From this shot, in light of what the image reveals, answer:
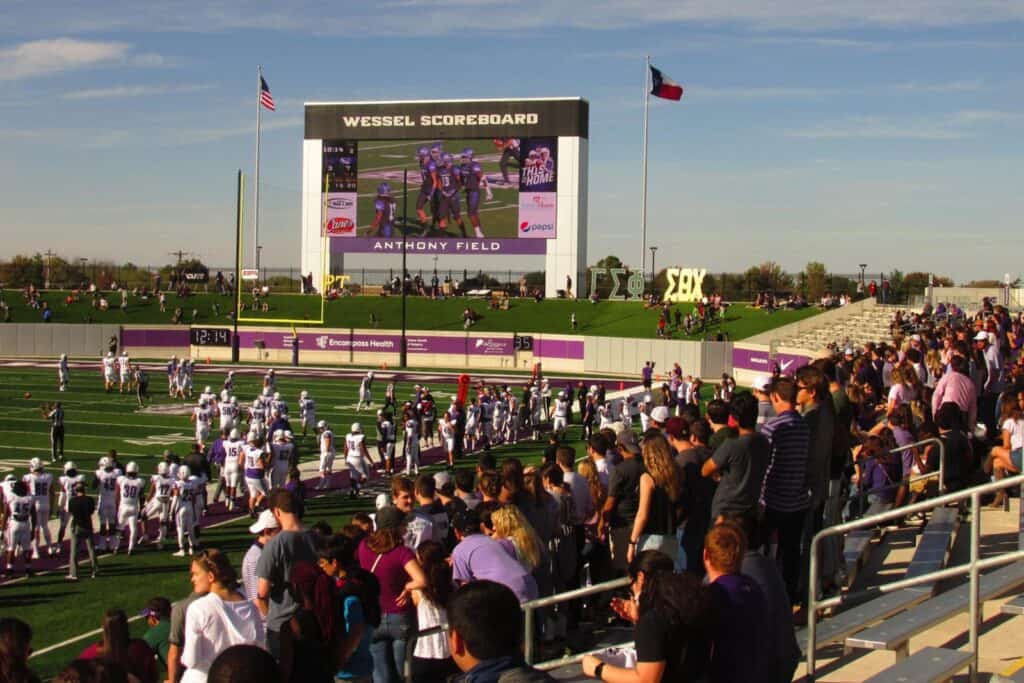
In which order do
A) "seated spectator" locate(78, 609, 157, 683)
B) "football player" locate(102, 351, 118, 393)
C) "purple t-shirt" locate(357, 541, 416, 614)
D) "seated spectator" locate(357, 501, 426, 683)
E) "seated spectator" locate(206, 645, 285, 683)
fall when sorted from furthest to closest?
"football player" locate(102, 351, 118, 393)
"purple t-shirt" locate(357, 541, 416, 614)
"seated spectator" locate(357, 501, 426, 683)
"seated spectator" locate(78, 609, 157, 683)
"seated spectator" locate(206, 645, 285, 683)

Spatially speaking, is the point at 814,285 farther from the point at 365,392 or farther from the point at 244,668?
the point at 244,668

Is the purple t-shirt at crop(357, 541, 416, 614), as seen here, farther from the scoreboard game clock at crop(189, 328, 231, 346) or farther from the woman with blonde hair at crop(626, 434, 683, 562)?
the scoreboard game clock at crop(189, 328, 231, 346)

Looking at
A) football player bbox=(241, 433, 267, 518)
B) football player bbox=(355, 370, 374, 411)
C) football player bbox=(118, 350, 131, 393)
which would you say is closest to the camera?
football player bbox=(241, 433, 267, 518)

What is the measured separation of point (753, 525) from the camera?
5805 millimetres

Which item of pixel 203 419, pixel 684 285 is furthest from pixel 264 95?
pixel 203 419

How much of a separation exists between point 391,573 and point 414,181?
160 ft

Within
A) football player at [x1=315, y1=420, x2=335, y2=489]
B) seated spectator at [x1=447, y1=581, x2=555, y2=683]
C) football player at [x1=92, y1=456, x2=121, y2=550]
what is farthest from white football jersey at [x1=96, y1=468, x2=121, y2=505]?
seated spectator at [x1=447, y1=581, x2=555, y2=683]

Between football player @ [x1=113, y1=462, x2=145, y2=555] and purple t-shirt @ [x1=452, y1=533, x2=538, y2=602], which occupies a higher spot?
purple t-shirt @ [x1=452, y1=533, x2=538, y2=602]

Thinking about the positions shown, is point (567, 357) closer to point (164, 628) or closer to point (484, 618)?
point (164, 628)

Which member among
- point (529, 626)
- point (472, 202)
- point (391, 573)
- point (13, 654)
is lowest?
point (529, 626)

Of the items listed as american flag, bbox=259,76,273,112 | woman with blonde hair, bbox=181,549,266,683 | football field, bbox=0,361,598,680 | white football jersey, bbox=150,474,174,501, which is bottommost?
football field, bbox=0,361,598,680

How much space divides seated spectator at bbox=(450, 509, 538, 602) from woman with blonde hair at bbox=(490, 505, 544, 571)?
0.52 ft

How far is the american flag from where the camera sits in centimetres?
5394

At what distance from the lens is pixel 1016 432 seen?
9.39m
